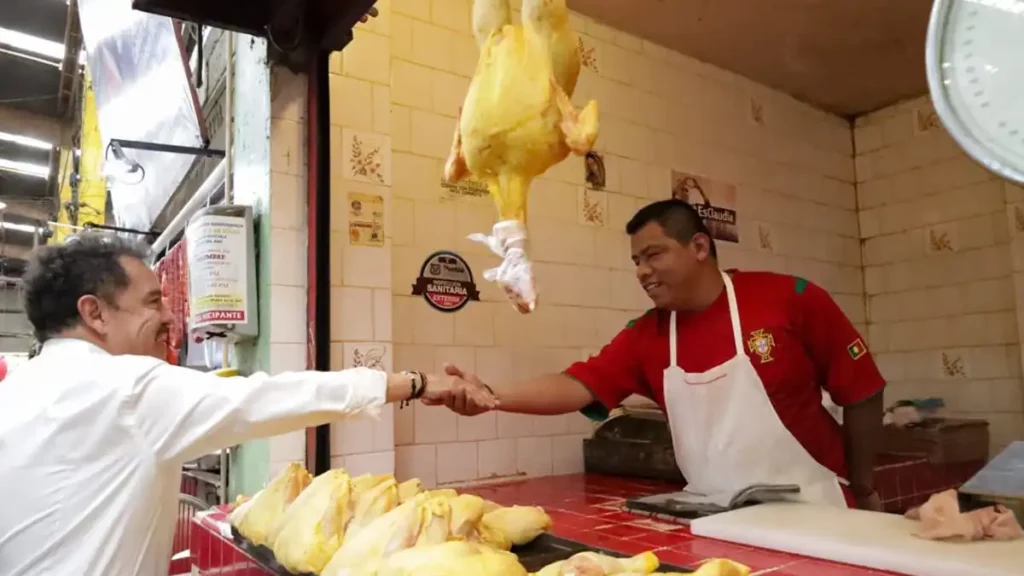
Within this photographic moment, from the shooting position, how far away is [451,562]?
2.93ft

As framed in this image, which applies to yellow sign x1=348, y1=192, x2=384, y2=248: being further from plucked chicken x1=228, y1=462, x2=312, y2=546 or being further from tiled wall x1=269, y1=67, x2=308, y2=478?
plucked chicken x1=228, y1=462, x2=312, y2=546

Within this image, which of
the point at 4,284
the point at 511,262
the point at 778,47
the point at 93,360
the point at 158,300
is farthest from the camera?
the point at 4,284

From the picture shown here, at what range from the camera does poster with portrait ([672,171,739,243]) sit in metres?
3.08

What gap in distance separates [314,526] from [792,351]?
1.41 m

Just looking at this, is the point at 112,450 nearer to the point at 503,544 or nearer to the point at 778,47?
the point at 503,544

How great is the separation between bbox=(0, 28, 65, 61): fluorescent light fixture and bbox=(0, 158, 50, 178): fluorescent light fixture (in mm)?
2963

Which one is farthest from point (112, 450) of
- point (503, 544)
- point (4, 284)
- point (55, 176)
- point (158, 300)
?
point (4, 284)

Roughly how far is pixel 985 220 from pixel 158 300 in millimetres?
3462

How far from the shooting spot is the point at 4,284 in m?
10.6

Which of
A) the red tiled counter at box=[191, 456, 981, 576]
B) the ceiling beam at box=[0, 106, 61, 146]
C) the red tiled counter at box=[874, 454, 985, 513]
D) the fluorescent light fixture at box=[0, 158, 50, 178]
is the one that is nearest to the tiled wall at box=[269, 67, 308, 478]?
the red tiled counter at box=[191, 456, 981, 576]

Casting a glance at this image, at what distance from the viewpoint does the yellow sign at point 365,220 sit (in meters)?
2.10

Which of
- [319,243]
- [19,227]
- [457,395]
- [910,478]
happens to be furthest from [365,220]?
[19,227]

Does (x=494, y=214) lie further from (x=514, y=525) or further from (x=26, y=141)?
(x=26, y=141)

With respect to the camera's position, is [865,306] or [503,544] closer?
[503,544]
